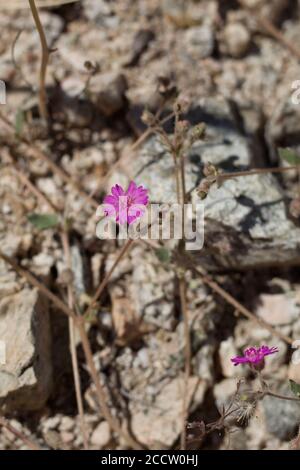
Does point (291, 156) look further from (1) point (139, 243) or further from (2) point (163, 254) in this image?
(1) point (139, 243)

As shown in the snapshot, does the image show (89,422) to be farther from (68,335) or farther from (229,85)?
(229,85)

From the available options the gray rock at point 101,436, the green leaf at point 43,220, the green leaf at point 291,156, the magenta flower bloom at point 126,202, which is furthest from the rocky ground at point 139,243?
the magenta flower bloom at point 126,202

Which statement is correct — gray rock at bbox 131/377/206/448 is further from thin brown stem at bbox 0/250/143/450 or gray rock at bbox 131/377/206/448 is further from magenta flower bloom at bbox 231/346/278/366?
magenta flower bloom at bbox 231/346/278/366

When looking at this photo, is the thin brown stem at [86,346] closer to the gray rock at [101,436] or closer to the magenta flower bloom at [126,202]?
the gray rock at [101,436]

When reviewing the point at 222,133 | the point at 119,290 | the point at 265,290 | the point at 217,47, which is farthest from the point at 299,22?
the point at 119,290

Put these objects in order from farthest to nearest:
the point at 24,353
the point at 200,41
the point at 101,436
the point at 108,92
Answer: the point at 200,41 < the point at 108,92 < the point at 101,436 < the point at 24,353

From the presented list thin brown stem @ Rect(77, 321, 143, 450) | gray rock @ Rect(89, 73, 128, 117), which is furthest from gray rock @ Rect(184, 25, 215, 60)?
thin brown stem @ Rect(77, 321, 143, 450)

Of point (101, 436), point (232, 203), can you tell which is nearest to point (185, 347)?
point (101, 436)
